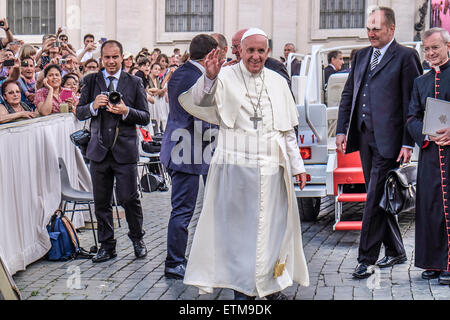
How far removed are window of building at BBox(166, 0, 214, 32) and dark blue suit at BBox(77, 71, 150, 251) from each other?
2196 centimetres

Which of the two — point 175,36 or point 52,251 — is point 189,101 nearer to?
point 52,251

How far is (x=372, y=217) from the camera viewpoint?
24.3 feet

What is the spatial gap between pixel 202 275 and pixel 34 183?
2.72 m

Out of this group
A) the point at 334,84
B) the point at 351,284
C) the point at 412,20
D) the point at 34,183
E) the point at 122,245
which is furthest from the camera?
the point at 412,20

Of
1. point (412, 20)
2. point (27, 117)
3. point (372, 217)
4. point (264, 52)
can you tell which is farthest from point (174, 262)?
point (412, 20)

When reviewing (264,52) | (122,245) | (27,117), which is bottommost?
(122,245)

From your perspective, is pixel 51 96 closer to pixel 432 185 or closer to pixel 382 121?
pixel 382 121

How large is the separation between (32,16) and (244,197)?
25945mm

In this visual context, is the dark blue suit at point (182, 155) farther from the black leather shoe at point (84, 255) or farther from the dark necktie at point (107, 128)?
the black leather shoe at point (84, 255)

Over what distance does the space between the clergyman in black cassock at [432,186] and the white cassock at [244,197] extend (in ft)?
4.52

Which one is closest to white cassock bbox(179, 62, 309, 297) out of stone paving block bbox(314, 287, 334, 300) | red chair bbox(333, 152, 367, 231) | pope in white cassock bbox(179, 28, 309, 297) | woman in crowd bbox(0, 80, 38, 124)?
pope in white cassock bbox(179, 28, 309, 297)

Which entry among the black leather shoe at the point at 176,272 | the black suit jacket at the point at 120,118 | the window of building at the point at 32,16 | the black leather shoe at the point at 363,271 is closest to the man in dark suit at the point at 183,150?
the black leather shoe at the point at 176,272

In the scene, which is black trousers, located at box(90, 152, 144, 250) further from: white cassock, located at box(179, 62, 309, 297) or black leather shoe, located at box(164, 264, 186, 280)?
white cassock, located at box(179, 62, 309, 297)

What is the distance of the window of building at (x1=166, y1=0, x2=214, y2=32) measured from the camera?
98.4 feet
